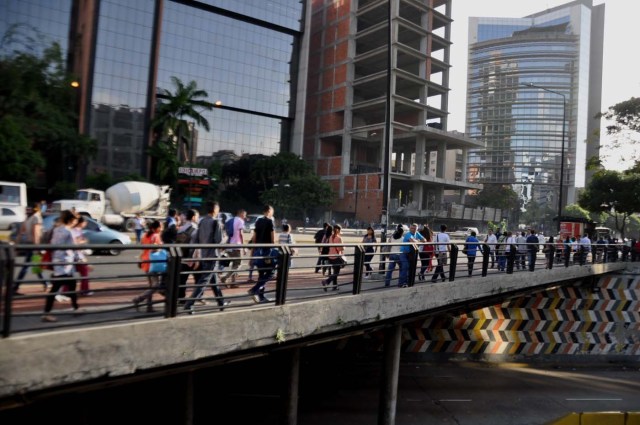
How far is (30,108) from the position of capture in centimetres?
2955

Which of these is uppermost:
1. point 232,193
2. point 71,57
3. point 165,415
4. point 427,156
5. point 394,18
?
point 394,18

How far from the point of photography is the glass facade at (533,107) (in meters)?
116

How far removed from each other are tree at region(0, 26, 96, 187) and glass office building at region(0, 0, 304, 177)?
9197 millimetres

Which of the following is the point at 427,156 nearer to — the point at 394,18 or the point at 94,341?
the point at 394,18

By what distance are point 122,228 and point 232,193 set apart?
38.5 metres

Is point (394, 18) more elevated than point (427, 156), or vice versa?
point (394, 18)

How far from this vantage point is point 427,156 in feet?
243

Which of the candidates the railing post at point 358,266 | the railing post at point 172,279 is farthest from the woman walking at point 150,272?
the railing post at point 358,266

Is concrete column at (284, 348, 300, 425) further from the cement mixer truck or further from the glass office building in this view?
the glass office building

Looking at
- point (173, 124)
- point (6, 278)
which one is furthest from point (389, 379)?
point (173, 124)

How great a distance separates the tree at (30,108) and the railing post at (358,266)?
80.4 ft

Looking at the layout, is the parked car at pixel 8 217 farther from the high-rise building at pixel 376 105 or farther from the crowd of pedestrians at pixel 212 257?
the high-rise building at pixel 376 105

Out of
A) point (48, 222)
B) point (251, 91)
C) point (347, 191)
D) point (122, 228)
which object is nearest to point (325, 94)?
point (251, 91)

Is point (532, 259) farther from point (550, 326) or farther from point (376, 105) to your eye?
point (376, 105)
